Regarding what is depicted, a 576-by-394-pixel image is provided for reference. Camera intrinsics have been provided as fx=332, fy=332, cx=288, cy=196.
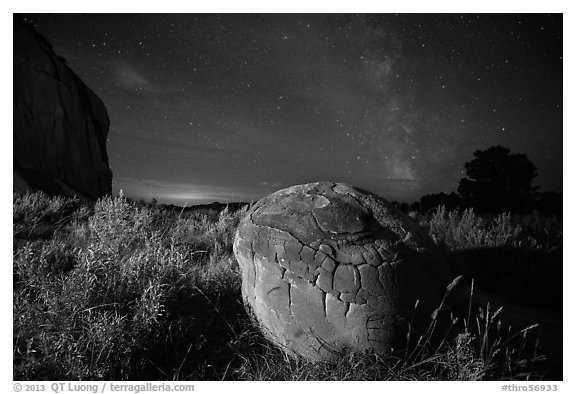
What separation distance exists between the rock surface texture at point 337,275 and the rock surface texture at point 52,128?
12.1 meters

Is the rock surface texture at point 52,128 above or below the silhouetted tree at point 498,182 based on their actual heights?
above

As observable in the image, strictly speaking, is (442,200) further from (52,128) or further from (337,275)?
(52,128)

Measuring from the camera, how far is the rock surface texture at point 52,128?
43.1ft

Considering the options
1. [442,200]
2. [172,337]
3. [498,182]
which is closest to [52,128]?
[172,337]

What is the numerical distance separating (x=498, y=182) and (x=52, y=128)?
18.4m

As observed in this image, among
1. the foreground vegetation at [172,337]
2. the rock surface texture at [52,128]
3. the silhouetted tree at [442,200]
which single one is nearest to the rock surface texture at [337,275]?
the foreground vegetation at [172,337]

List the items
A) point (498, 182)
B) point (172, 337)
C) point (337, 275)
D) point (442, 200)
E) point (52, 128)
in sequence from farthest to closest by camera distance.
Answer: point (52, 128) < point (442, 200) < point (498, 182) < point (172, 337) < point (337, 275)

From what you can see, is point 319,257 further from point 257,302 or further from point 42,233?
point 42,233

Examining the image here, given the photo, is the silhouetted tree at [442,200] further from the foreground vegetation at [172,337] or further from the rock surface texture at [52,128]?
the rock surface texture at [52,128]

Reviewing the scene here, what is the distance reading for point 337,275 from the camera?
229cm

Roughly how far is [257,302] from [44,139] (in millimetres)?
15798

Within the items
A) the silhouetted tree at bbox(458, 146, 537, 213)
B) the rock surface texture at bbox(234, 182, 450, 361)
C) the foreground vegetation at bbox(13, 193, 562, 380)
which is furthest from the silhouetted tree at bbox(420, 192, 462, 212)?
the rock surface texture at bbox(234, 182, 450, 361)

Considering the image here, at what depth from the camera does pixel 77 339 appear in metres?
2.28
